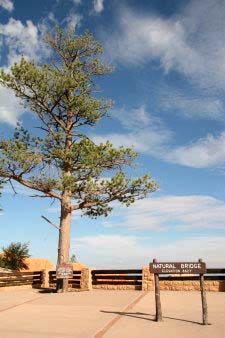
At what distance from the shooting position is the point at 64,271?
20875 millimetres

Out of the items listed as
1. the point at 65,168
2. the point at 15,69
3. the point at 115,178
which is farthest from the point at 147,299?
the point at 15,69

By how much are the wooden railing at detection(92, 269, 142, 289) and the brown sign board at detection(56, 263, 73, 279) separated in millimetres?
2368

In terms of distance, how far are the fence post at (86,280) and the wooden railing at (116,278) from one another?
0.50 metres

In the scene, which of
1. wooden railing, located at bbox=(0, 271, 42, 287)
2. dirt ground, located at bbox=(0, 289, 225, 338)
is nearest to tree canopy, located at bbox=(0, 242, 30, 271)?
wooden railing, located at bbox=(0, 271, 42, 287)

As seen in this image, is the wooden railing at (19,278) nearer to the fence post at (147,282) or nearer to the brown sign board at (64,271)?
the brown sign board at (64,271)

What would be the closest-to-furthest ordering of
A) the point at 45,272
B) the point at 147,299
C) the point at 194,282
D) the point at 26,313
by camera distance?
the point at 26,313 → the point at 147,299 → the point at 194,282 → the point at 45,272

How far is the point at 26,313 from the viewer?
12969 millimetres

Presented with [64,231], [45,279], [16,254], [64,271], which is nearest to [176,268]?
[64,271]

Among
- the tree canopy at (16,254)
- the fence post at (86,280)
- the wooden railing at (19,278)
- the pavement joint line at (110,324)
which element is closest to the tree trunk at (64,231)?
the fence post at (86,280)

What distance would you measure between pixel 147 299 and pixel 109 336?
771cm

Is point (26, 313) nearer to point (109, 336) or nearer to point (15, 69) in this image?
point (109, 336)

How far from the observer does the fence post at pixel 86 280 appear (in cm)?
2242

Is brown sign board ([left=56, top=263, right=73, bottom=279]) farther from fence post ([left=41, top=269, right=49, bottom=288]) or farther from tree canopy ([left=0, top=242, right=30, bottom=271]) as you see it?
tree canopy ([left=0, top=242, right=30, bottom=271])

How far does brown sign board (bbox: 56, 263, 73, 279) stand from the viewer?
68.1ft
